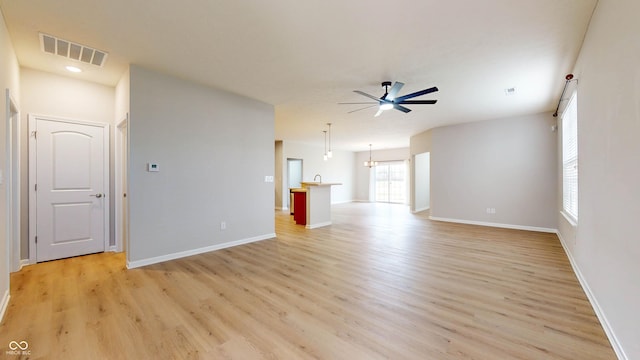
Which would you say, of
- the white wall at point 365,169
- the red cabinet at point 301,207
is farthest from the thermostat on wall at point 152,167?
the white wall at point 365,169

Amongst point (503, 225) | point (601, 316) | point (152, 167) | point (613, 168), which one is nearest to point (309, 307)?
point (601, 316)

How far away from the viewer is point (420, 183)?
950 centimetres

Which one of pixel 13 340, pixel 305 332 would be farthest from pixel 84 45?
pixel 305 332

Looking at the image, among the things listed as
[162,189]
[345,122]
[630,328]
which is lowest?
[630,328]

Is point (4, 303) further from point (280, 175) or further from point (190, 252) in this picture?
point (280, 175)

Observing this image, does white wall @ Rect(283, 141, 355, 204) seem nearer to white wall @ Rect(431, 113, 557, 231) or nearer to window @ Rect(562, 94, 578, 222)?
white wall @ Rect(431, 113, 557, 231)

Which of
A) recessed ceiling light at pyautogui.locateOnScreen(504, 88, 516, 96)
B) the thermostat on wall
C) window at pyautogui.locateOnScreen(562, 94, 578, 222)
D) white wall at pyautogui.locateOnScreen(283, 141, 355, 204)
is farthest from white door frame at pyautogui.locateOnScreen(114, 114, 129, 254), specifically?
window at pyautogui.locateOnScreen(562, 94, 578, 222)

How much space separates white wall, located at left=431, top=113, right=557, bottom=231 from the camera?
573cm

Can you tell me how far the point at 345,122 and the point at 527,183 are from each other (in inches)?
177

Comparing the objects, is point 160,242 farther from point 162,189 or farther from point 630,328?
point 630,328

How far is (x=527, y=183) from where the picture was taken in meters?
5.93

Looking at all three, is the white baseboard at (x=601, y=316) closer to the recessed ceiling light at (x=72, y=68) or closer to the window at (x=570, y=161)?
the window at (x=570, y=161)

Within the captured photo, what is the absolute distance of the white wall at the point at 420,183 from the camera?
356 inches

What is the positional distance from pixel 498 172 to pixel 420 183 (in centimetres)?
330
